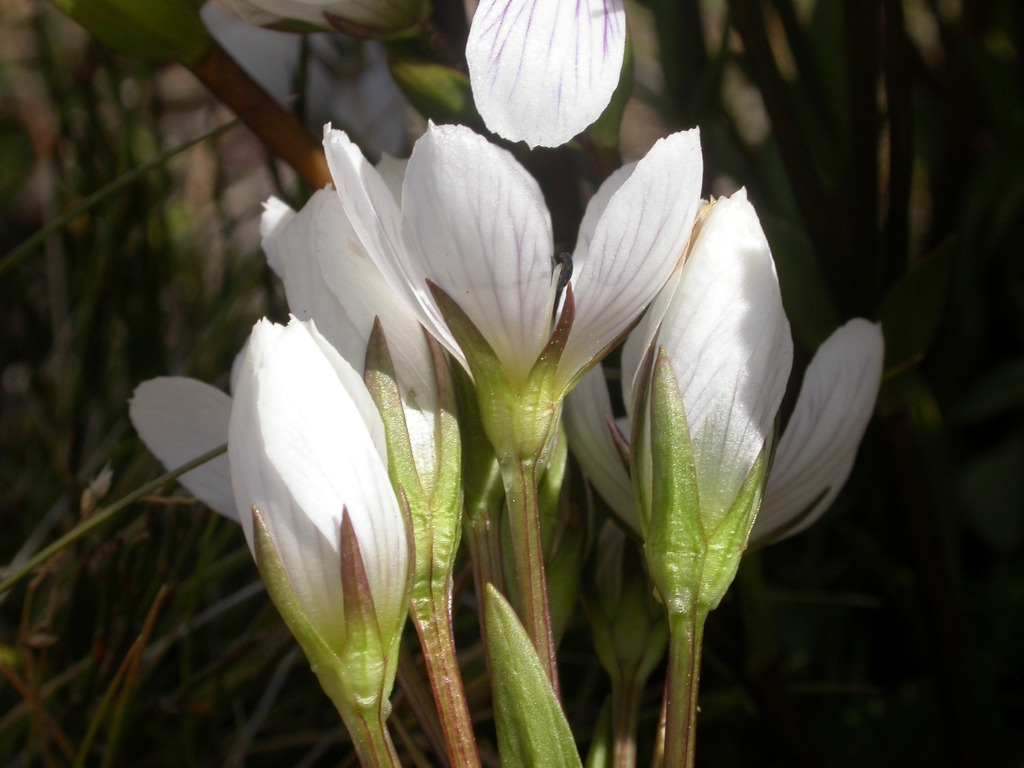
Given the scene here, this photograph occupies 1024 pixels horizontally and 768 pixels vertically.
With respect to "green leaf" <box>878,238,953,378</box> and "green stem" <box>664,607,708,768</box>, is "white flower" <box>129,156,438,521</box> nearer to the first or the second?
"green stem" <box>664,607,708,768</box>

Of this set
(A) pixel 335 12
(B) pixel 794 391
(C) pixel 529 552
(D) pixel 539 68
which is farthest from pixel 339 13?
(B) pixel 794 391

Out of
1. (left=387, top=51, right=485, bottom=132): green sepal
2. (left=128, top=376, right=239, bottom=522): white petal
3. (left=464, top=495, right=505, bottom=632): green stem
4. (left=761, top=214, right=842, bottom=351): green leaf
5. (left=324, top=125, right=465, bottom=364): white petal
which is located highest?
(left=387, top=51, right=485, bottom=132): green sepal

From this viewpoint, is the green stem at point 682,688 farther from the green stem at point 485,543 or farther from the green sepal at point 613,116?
the green sepal at point 613,116

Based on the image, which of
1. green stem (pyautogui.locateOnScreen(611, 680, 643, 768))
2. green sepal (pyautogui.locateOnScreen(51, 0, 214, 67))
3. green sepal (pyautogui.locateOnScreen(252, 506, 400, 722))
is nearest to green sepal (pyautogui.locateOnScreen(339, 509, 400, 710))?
green sepal (pyautogui.locateOnScreen(252, 506, 400, 722))

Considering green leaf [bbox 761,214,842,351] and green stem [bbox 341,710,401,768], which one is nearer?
green stem [bbox 341,710,401,768]

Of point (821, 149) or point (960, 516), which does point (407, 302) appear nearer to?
point (821, 149)

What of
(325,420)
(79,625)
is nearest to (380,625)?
(325,420)

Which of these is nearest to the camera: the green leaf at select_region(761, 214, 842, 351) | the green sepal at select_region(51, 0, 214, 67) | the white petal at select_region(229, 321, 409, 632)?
the white petal at select_region(229, 321, 409, 632)

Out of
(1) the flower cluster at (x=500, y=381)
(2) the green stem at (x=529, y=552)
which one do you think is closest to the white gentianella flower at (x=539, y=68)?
(1) the flower cluster at (x=500, y=381)
